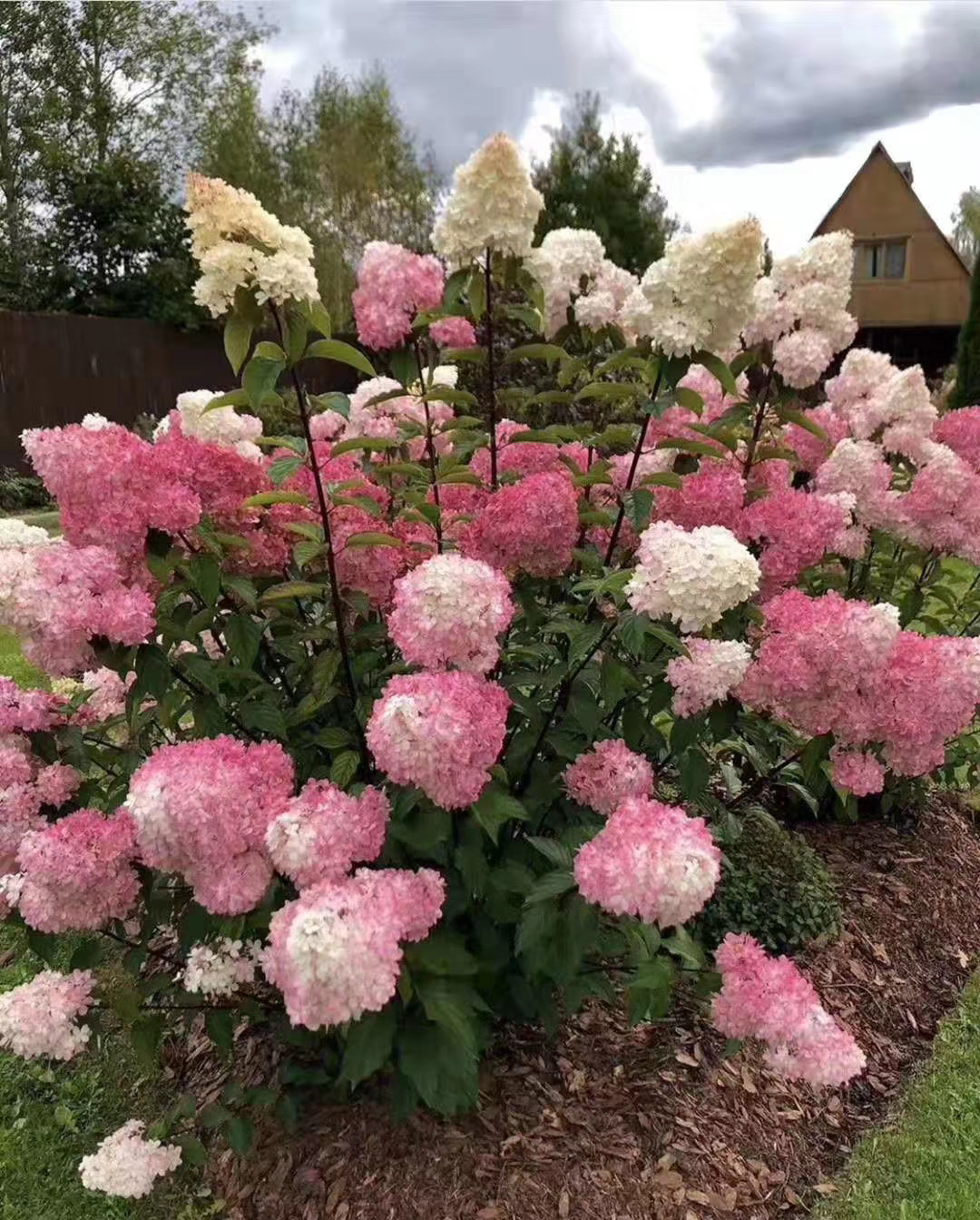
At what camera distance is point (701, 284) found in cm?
186

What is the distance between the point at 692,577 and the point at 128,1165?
1.61 meters

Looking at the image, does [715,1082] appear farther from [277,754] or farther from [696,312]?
[696,312]

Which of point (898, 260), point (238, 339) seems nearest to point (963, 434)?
point (238, 339)

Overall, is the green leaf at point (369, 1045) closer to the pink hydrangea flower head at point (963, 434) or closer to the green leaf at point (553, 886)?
the green leaf at point (553, 886)

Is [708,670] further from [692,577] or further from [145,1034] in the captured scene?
[145,1034]

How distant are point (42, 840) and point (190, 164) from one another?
23464 mm

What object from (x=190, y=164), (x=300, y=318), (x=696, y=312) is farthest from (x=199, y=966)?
(x=190, y=164)

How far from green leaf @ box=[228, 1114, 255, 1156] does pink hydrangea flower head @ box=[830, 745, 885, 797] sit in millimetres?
1375

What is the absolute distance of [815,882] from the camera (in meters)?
2.97

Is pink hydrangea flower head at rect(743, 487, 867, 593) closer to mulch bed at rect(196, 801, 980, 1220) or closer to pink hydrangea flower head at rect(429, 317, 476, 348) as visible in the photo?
pink hydrangea flower head at rect(429, 317, 476, 348)

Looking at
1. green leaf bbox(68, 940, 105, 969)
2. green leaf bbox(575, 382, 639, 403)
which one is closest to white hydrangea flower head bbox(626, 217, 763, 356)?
green leaf bbox(575, 382, 639, 403)

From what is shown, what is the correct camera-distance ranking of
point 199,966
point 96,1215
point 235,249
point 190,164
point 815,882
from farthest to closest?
point 190,164
point 815,882
point 96,1215
point 199,966
point 235,249

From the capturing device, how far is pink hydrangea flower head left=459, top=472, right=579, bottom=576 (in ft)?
6.65

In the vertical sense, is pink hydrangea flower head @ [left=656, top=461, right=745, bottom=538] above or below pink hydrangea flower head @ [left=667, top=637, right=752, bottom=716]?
above
